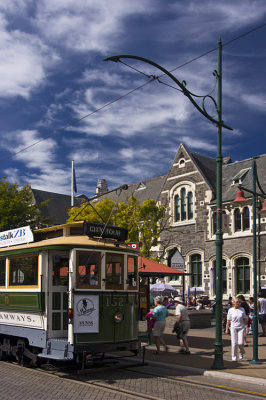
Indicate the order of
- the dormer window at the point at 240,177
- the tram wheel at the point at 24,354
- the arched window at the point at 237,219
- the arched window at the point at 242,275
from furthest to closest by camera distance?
the dormer window at the point at 240,177 < the arched window at the point at 237,219 < the arched window at the point at 242,275 < the tram wheel at the point at 24,354

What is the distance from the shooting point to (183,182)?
35406 millimetres

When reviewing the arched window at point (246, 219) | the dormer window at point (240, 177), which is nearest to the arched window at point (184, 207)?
the dormer window at point (240, 177)

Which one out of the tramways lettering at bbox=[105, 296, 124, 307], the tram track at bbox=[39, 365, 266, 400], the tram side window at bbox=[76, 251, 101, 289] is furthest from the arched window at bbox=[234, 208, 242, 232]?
the tram side window at bbox=[76, 251, 101, 289]

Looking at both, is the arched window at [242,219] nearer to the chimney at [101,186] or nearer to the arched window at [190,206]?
the arched window at [190,206]

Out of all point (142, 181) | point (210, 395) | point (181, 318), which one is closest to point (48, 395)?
point (210, 395)

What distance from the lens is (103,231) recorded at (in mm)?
10547

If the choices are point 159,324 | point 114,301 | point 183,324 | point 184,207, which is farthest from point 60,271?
point 184,207

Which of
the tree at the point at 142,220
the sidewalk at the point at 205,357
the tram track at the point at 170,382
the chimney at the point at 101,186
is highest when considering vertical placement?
the chimney at the point at 101,186

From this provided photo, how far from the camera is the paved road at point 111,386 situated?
26.9 feet

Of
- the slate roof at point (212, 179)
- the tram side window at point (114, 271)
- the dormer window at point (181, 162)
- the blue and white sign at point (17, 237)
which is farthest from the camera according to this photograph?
the dormer window at point (181, 162)

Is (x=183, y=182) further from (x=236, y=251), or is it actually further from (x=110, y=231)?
(x=110, y=231)

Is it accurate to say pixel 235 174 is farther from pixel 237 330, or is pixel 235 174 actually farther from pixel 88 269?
pixel 88 269

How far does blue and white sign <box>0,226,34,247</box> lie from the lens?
11401 millimetres

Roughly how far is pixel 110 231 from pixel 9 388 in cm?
A: 387
